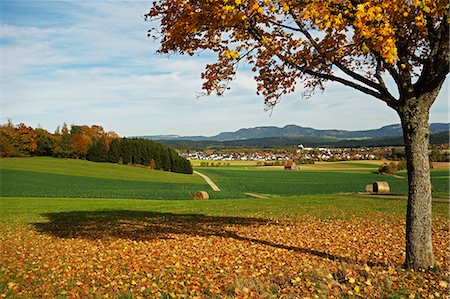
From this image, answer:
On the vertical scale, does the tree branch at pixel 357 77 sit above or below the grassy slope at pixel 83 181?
above

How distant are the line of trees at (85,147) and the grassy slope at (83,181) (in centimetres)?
367

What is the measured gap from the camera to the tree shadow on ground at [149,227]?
14.2m

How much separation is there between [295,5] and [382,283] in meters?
6.03

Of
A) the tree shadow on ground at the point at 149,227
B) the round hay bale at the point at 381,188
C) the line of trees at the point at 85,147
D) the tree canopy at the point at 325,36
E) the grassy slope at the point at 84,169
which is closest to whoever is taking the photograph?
the tree canopy at the point at 325,36

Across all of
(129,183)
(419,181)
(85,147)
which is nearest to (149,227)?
(419,181)

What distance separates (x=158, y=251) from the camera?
11.7 metres

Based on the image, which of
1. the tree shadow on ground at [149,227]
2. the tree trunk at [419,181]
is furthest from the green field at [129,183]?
the tree trunk at [419,181]

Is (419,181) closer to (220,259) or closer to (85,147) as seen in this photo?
(220,259)

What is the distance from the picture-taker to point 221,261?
10242mm

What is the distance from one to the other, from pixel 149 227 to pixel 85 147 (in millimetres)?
72411

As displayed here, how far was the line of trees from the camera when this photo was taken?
74250mm

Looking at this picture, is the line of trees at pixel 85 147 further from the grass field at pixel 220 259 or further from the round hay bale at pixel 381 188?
the grass field at pixel 220 259

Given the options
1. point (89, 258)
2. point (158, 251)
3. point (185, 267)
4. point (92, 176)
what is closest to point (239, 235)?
point (158, 251)

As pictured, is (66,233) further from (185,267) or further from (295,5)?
(295,5)
